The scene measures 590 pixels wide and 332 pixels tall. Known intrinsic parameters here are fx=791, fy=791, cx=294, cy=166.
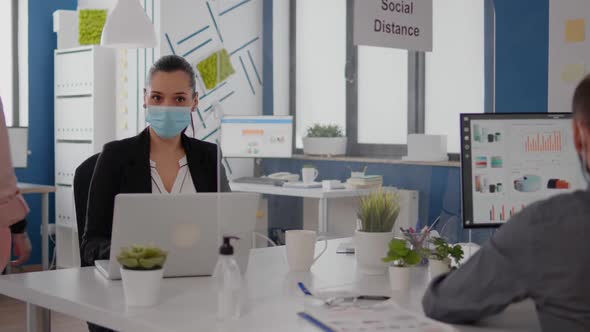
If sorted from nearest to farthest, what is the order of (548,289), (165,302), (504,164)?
(548,289)
(165,302)
(504,164)

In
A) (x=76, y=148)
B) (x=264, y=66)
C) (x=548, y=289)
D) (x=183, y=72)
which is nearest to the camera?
(x=548, y=289)

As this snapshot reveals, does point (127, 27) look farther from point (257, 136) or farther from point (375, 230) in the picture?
point (375, 230)

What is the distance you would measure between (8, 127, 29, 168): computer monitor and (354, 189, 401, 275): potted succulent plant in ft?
14.5

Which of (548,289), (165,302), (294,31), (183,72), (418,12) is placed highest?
(294,31)

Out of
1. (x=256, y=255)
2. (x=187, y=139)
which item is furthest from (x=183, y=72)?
(x=256, y=255)

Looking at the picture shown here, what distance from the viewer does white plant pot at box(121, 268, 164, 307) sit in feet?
5.52

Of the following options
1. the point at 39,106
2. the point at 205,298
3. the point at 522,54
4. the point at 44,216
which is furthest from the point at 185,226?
the point at 39,106

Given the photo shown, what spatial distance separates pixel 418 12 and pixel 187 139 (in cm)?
115

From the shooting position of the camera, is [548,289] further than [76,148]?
No

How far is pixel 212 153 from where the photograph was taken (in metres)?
2.63

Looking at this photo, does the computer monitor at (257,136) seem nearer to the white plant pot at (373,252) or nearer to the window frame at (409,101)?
the window frame at (409,101)

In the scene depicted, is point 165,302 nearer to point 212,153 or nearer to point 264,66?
point 212,153

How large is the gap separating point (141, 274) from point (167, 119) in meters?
0.92

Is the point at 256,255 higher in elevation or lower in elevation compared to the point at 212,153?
lower
